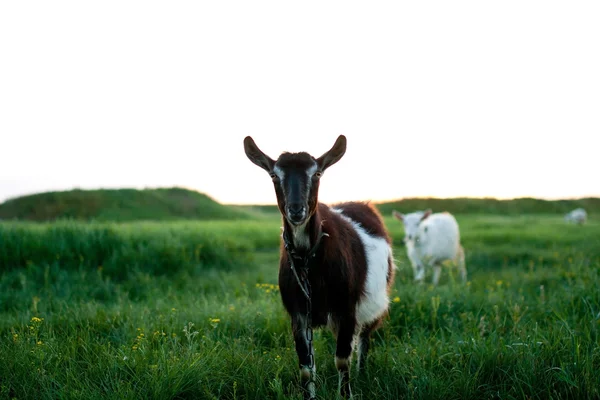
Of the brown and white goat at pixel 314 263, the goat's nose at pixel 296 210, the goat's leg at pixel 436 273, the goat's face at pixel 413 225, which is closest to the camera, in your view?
the goat's nose at pixel 296 210

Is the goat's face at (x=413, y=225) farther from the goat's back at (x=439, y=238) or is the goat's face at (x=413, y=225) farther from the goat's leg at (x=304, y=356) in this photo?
the goat's leg at (x=304, y=356)

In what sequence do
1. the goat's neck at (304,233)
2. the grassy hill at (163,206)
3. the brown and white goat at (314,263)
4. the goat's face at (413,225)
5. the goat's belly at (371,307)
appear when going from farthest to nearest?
the grassy hill at (163,206), the goat's face at (413,225), the goat's belly at (371,307), the goat's neck at (304,233), the brown and white goat at (314,263)

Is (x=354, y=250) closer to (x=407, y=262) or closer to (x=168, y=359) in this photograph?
(x=168, y=359)

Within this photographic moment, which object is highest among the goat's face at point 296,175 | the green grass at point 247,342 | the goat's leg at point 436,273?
the goat's face at point 296,175

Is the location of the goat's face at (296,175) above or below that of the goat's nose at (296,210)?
above

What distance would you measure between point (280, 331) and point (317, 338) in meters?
0.51

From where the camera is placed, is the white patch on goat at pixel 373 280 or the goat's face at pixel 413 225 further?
the goat's face at pixel 413 225

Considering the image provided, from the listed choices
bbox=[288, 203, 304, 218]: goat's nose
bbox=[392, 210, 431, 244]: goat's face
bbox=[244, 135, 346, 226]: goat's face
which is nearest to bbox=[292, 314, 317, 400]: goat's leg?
bbox=[244, 135, 346, 226]: goat's face

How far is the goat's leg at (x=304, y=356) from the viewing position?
12.6ft

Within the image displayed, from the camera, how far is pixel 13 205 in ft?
92.7

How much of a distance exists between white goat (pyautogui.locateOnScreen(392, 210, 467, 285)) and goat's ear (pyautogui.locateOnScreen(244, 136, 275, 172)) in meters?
7.48

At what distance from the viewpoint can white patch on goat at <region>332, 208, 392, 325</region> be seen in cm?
446

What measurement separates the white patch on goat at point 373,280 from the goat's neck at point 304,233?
88 centimetres

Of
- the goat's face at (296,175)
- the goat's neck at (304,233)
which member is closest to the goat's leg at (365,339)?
the goat's neck at (304,233)
